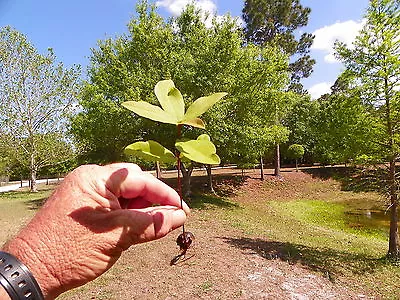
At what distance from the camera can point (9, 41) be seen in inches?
740

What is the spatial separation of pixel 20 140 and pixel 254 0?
1963 cm

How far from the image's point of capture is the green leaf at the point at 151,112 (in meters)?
0.61

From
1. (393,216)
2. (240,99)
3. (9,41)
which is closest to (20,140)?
(9,41)

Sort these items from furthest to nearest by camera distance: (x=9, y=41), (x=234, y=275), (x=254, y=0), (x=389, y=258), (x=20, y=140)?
(x=254, y=0)
(x=20, y=140)
(x=9, y=41)
(x=389, y=258)
(x=234, y=275)

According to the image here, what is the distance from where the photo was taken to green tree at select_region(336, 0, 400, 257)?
7.60 metres

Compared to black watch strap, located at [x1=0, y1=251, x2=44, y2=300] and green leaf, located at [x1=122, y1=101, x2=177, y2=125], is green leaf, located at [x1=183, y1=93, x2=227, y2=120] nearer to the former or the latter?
green leaf, located at [x1=122, y1=101, x2=177, y2=125]

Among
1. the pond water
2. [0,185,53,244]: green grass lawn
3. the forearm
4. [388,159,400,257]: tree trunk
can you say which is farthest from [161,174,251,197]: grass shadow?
the forearm

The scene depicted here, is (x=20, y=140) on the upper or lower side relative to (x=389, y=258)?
upper

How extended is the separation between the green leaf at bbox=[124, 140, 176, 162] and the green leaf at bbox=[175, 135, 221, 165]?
0.05m

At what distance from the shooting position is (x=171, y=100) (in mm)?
662

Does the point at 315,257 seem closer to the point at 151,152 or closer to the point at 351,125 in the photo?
the point at 351,125

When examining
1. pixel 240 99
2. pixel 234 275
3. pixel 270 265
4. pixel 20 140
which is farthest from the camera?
pixel 20 140

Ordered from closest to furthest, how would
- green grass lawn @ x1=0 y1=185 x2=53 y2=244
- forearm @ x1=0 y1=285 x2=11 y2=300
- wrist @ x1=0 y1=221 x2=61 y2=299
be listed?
forearm @ x1=0 y1=285 x2=11 y2=300
wrist @ x1=0 y1=221 x2=61 y2=299
green grass lawn @ x1=0 y1=185 x2=53 y2=244

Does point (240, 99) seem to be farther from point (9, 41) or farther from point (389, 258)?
point (9, 41)
